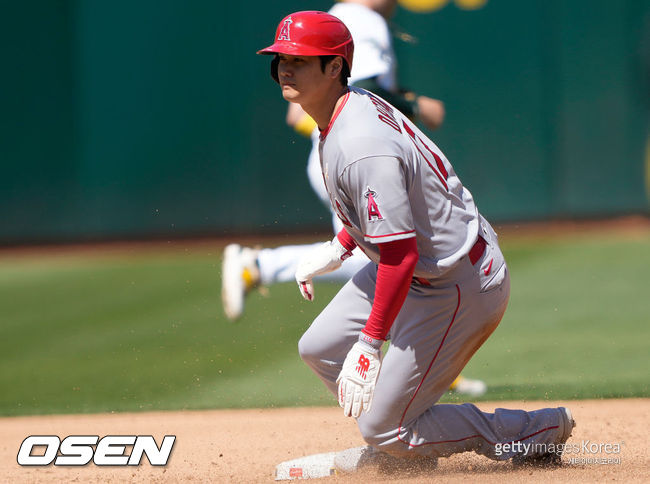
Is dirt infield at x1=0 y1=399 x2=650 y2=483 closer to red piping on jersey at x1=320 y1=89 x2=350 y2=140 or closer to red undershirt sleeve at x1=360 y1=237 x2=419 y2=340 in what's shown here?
red undershirt sleeve at x1=360 y1=237 x2=419 y2=340

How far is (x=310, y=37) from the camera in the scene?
9.77ft

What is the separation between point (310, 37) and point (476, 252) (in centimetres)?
96

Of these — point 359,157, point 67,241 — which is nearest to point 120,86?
point 67,241

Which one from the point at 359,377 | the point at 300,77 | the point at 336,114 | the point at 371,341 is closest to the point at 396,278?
the point at 371,341

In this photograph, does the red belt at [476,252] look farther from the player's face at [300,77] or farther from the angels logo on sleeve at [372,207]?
the player's face at [300,77]

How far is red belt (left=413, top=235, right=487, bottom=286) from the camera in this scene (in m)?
3.25

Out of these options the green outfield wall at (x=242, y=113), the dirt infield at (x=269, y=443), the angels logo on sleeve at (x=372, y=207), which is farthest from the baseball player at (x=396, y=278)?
the green outfield wall at (x=242, y=113)

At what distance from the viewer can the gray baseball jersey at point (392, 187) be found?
287 cm

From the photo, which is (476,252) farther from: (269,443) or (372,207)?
(269,443)

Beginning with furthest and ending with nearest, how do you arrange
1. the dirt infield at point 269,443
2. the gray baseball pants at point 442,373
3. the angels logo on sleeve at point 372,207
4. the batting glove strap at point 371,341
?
the dirt infield at point 269,443, the gray baseball pants at point 442,373, the batting glove strap at point 371,341, the angels logo on sleeve at point 372,207

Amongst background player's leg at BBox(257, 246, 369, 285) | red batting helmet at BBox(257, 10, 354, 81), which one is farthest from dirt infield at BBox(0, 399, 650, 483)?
red batting helmet at BBox(257, 10, 354, 81)

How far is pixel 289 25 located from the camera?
3.00 metres

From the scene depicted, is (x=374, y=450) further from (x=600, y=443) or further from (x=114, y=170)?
(x=114, y=170)

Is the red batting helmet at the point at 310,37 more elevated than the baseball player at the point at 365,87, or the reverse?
the red batting helmet at the point at 310,37
